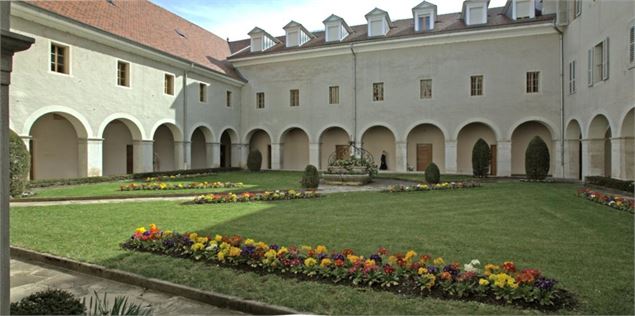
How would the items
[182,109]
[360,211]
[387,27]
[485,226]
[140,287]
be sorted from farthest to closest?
[387,27] < [182,109] < [360,211] < [485,226] < [140,287]

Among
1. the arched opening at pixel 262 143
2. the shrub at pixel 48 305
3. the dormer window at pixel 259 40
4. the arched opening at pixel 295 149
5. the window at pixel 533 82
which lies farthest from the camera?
the arched opening at pixel 262 143

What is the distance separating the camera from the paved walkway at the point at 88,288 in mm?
4035

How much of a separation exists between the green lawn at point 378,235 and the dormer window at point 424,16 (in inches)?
601

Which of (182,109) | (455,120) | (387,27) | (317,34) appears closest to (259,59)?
(317,34)

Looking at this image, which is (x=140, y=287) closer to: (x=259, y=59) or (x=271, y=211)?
(x=271, y=211)

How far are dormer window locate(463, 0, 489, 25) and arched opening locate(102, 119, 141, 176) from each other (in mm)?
20992

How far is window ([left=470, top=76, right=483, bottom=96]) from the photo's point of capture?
22.7 meters

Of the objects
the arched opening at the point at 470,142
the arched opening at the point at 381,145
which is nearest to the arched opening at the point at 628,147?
the arched opening at the point at 470,142

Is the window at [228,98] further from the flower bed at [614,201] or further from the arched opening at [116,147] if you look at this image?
the flower bed at [614,201]

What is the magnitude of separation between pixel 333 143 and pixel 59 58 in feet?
55.9

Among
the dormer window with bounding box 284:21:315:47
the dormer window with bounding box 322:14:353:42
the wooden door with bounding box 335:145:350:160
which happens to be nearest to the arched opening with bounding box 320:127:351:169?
the wooden door with bounding box 335:145:350:160

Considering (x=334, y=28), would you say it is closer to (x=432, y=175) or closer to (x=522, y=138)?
(x=522, y=138)

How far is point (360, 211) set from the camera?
952 centimetres

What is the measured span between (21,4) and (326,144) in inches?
736
